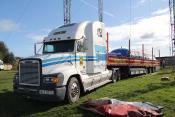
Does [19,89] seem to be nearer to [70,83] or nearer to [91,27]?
[70,83]

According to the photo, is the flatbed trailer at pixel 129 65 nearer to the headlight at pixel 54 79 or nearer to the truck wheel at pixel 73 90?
the truck wheel at pixel 73 90

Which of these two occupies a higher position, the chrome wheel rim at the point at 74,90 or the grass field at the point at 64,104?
the chrome wheel rim at the point at 74,90

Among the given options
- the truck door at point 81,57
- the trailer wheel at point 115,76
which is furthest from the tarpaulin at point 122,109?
the trailer wheel at point 115,76

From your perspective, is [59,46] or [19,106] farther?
[59,46]

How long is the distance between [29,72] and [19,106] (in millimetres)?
1535

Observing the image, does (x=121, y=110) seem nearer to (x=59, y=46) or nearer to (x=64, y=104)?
(x=64, y=104)

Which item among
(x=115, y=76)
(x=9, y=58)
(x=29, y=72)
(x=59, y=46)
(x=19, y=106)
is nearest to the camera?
(x=29, y=72)

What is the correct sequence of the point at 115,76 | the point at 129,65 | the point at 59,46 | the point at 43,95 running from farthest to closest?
the point at 129,65, the point at 115,76, the point at 59,46, the point at 43,95

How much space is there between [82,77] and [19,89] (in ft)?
9.14

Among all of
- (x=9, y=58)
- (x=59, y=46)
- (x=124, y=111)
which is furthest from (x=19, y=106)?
(x=9, y=58)

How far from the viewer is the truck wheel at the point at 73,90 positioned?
1249 centimetres

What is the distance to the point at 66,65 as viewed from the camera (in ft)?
42.8

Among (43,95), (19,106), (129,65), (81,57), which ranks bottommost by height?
(19,106)

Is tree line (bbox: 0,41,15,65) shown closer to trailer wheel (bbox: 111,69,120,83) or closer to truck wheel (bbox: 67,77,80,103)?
trailer wheel (bbox: 111,69,120,83)
